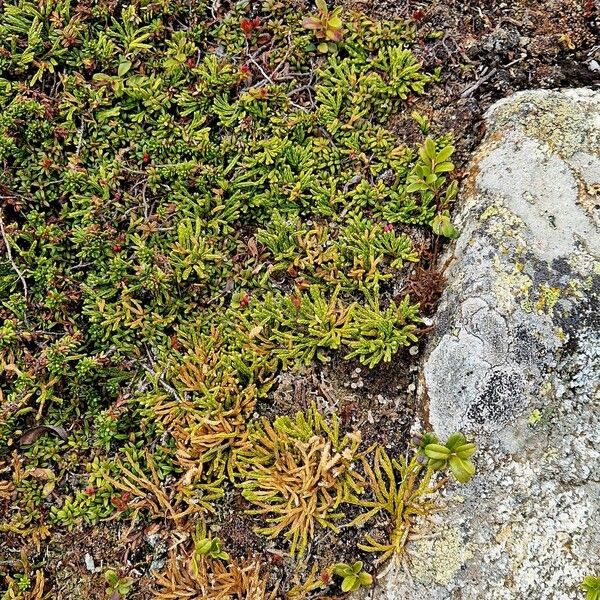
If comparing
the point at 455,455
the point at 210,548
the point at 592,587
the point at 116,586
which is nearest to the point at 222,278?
the point at 210,548

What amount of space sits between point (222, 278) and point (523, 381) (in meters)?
2.10

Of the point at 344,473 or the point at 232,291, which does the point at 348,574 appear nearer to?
the point at 344,473

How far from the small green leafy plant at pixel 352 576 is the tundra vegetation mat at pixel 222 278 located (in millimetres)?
25

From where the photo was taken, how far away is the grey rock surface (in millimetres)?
3395

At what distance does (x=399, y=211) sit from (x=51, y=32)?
2.85 metres

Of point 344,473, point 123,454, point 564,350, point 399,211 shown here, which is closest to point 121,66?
point 399,211

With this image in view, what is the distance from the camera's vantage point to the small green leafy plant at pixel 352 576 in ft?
11.5

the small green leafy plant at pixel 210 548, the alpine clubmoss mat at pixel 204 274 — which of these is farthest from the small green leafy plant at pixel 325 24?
the small green leafy plant at pixel 210 548

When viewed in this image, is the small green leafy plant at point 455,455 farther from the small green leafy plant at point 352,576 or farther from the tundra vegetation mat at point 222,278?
the small green leafy plant at point 352,576

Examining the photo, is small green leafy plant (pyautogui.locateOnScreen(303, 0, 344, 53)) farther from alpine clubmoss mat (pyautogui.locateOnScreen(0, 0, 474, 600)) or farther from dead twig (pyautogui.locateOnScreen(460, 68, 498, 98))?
dead twig (pyautogui.locateOnScreen(460, 68, 498, 98))

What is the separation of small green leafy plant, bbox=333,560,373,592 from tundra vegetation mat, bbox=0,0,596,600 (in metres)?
0.02

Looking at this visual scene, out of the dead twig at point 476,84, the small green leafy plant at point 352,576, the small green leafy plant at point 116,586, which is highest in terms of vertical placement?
the dead twig at point 476,84

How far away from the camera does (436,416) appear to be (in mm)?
3699

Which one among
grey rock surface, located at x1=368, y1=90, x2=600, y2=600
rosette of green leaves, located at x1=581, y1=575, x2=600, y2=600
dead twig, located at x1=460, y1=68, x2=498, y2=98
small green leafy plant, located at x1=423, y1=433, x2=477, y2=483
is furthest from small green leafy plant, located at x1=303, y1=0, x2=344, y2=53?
rosette of green leaves, located at x1=581, y1=575, x2=600, y2=600
